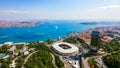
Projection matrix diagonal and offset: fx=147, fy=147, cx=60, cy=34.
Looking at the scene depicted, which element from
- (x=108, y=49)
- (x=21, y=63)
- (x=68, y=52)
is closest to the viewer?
(x=21, y=63)

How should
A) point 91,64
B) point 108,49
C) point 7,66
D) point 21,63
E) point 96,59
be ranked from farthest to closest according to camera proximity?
point 108,49 → point 96,59 → point 91,64 → point 21,63 → point 7,66

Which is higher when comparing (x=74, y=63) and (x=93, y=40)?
(x=93, y=40)

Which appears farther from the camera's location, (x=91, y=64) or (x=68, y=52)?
(x=68, y=52)

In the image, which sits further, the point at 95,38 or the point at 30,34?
the point at 30,34

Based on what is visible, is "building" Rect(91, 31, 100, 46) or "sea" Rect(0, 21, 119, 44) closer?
"building" Rect(91, 31, 100, 46)

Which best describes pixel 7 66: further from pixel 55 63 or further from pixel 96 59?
pixel 96 59

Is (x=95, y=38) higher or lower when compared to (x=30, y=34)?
higher

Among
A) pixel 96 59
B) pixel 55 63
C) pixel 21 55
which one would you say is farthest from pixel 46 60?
pixel 96 59

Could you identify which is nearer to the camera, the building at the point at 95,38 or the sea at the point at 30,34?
the building at the point at 95,38

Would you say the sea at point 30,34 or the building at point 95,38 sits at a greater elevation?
the building at point 95,38

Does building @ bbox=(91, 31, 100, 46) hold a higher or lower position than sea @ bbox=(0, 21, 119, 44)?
higher
